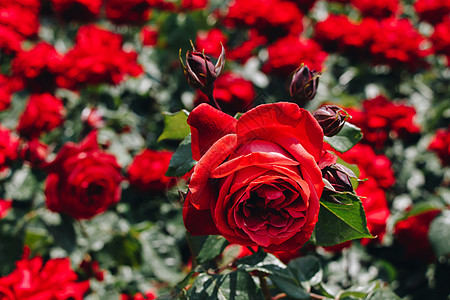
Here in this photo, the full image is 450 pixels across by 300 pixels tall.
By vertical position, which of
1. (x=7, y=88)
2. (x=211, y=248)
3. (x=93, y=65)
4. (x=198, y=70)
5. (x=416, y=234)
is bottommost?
(x=416, y=234)

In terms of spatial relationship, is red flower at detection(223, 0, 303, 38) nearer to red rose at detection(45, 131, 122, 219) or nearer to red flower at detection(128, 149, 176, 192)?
red flower at detection(128, 149, 176, 192)

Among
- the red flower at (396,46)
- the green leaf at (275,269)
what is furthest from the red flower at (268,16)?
the green leaf at (275,269)

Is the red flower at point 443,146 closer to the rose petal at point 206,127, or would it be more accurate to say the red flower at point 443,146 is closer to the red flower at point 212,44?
the red flower at point 212,44

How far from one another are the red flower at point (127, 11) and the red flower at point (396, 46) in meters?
0.91

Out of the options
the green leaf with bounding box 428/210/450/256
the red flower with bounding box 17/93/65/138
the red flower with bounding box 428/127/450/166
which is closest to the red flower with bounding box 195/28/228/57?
the red flower with bounding box 17/93/65/138

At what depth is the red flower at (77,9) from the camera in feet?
5.56

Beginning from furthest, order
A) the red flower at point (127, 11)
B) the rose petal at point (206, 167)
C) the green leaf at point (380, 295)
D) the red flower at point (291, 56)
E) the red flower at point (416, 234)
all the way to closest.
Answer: the red flower at point (127, 11) < the red flower at point (291, 56) < the red flower at point (416, 234) < the green leaf at point (380, 295) < the rose petal at point (206, 167)

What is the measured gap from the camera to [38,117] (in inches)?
48.9

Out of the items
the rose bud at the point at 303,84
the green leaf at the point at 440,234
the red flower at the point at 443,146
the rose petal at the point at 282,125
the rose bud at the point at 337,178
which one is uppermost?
the rose petal at the point at 282,125

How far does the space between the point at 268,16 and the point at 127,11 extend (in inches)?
22.1

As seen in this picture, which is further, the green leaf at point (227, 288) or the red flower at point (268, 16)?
the red flower at point (268, 16)

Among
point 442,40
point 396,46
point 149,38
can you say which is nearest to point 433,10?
point 442,40

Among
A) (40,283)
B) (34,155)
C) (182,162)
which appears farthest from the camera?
→ (34,155)

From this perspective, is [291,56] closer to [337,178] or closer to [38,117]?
[38,117]
